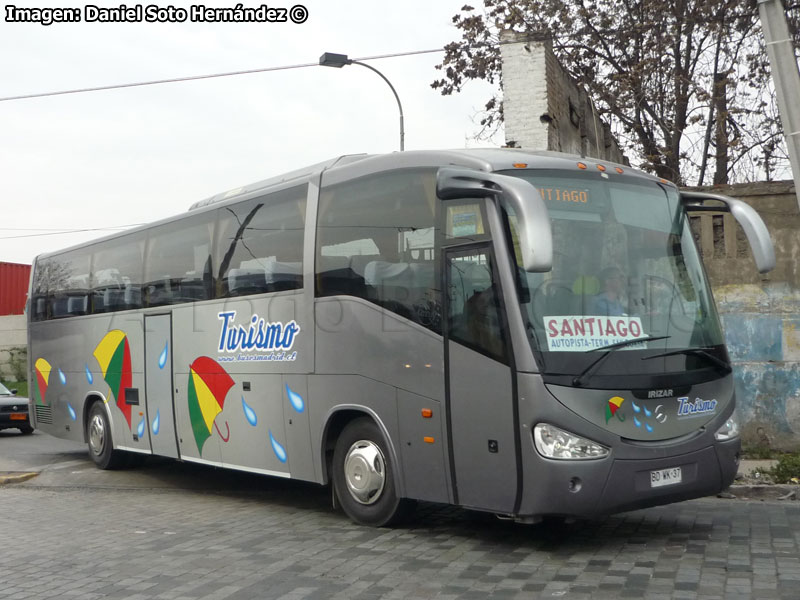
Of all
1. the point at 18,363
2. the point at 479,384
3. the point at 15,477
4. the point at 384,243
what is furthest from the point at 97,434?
the point at 18,363

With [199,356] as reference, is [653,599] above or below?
below

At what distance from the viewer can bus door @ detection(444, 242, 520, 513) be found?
23.1ft

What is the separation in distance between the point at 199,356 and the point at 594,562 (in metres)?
5.82

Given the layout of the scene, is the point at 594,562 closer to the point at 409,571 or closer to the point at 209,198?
the point at 409,571

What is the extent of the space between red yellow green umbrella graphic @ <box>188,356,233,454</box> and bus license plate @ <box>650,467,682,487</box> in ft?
16.7

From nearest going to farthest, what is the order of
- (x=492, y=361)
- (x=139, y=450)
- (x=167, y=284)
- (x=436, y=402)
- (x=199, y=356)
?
(x=492, y=361), (x=436, y=402), (x=199, y=356), (x=167, y=284), (x=139, y=450)

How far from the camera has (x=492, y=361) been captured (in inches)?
282

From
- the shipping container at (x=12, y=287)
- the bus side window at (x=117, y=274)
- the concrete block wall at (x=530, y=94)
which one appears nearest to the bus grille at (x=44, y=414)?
the bus side window at (x=117, y=274)

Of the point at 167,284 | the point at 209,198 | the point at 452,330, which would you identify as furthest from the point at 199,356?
the point at 452,330

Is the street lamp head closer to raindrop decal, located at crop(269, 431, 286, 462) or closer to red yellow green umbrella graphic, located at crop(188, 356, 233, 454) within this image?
red yellow green umbrella graphic, located at crop(188, 356, 233, 454)

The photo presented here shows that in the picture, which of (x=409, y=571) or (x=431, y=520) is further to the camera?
(x=431, y=520)

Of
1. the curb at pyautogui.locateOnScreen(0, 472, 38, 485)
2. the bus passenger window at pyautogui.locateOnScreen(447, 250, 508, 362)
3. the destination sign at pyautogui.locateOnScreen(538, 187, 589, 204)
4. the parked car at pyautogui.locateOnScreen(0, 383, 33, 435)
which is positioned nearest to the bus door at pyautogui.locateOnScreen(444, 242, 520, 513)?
the bus passenger window at pyautogui.locateOnScreen(447, 250, 508, 362)

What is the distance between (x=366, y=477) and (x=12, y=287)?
3813cm

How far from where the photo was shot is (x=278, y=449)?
9703 mm
